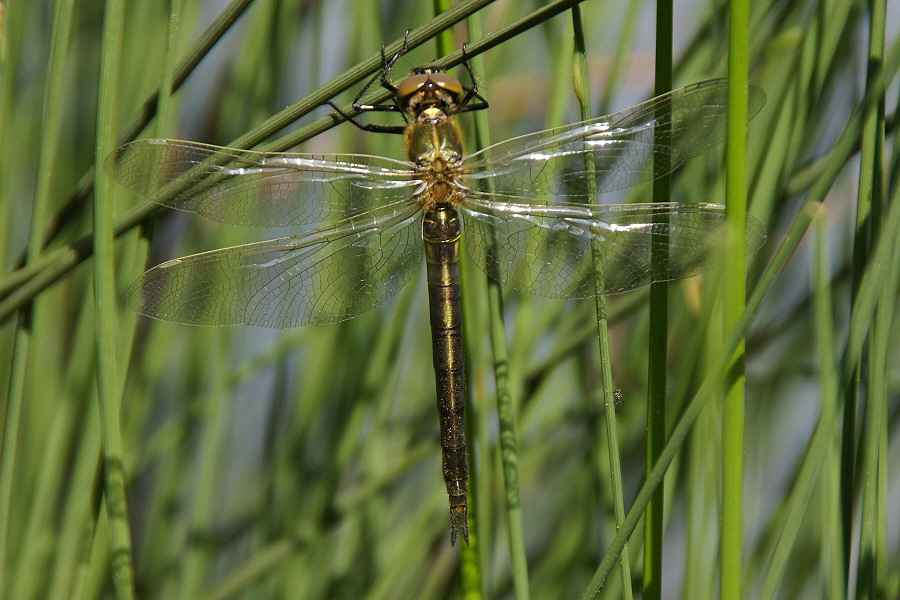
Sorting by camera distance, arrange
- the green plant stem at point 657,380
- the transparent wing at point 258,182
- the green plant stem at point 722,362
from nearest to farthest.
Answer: the green plant stem at point 722,362 < the green plant stem at point 657,380 < the transparent wing at point 258,182

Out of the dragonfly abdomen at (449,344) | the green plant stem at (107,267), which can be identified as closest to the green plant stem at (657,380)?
the dragonfly abdomen at (449,344)

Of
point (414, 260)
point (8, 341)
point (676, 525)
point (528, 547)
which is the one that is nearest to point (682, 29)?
point (414, 260)

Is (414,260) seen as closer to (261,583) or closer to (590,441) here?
(590,441)

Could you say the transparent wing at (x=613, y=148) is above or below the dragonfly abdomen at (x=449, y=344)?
above

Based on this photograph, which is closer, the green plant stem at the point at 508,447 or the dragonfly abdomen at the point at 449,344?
the green plant stem at the point at 508,447

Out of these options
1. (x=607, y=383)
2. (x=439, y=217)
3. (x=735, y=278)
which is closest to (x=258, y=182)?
(x=439, y=217)

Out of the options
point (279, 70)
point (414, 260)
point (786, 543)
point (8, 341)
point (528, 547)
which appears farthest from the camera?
point (528, 547)

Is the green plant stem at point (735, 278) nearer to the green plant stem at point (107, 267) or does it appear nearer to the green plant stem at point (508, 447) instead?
the green plant stem at point (508, 447)
